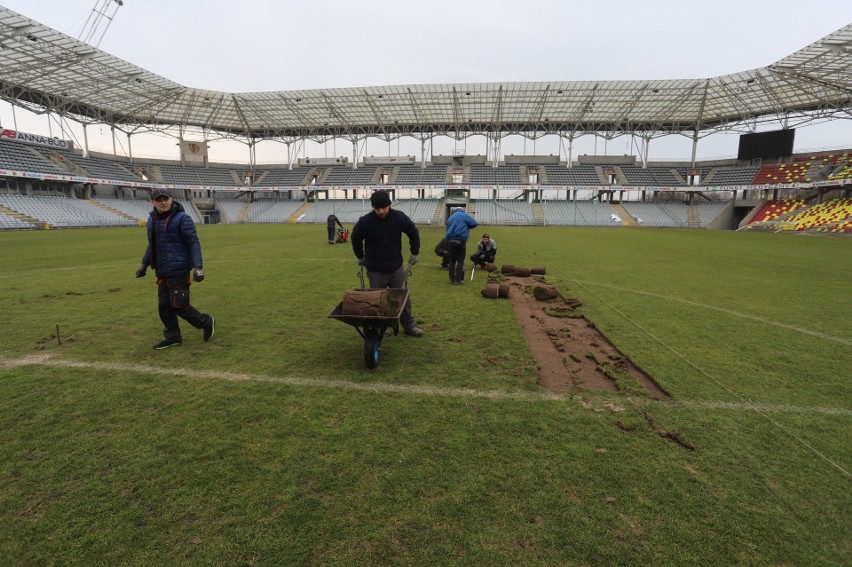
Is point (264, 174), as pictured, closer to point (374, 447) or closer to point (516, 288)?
point (516, 288)

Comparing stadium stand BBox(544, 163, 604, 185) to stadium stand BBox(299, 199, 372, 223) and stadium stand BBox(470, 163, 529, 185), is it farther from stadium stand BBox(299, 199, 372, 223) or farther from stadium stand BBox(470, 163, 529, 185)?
stadium stand BBox(299, 199, 372, 223)

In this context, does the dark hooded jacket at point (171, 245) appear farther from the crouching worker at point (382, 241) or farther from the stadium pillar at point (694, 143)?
the stadium pillar at point (694, 143)

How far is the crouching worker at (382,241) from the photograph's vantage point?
507cm

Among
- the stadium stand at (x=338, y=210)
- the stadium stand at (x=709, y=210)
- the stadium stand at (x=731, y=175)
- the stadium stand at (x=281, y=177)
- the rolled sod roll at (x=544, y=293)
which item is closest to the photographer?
the rolled sod roll at (x=544, y=293)

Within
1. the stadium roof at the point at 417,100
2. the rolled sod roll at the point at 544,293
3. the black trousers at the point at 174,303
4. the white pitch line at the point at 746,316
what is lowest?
the white pitch line at the point at 746,316

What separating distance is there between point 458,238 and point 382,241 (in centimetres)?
404

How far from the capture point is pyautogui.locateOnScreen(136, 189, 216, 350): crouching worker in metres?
5.04

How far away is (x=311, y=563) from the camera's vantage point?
1.94m

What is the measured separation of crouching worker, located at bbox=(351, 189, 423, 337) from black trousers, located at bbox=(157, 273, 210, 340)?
2305mm

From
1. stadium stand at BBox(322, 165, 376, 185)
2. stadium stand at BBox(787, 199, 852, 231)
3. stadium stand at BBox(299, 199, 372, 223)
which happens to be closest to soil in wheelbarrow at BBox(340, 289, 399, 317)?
stadium stand at BBox(787, 199, 852, 231)

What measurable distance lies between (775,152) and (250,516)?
61.8 metres

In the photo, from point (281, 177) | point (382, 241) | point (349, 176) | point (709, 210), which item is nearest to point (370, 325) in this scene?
point (382, 241)

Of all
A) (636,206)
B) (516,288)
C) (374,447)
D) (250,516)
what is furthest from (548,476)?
(636,206)

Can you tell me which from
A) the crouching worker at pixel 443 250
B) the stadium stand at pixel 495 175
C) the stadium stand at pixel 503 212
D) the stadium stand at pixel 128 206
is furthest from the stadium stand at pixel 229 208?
the crouching worker at pixel 443 250
